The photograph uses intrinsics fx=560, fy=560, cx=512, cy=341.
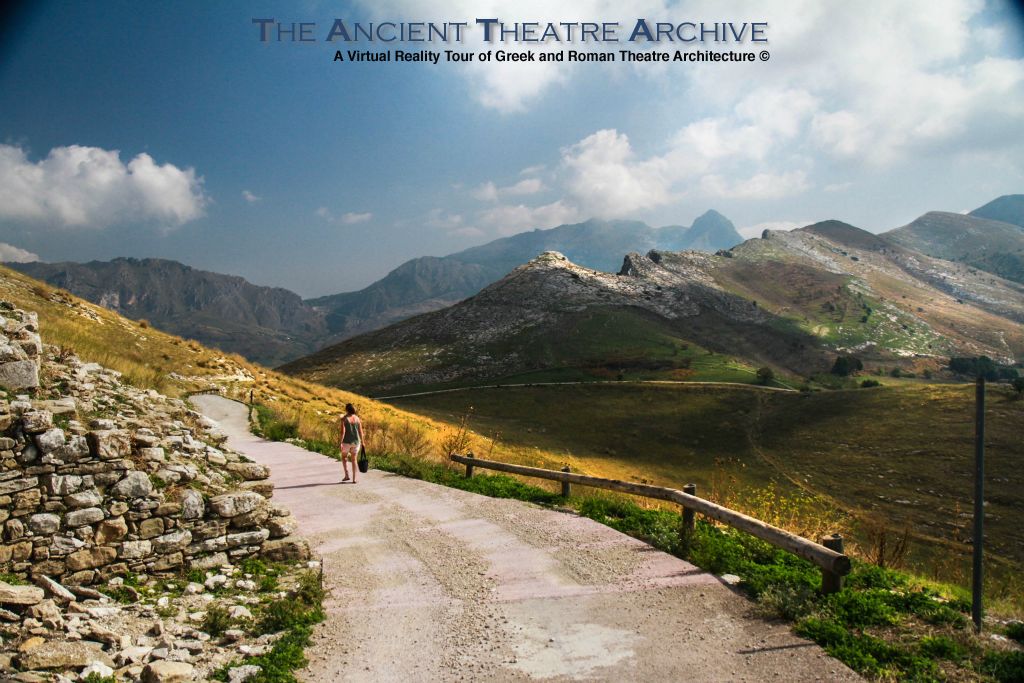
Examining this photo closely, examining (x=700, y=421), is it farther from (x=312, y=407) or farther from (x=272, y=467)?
(x=272, y=467)

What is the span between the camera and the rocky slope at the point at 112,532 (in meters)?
6.17

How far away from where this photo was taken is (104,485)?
7793 mm

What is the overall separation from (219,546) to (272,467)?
410 inches

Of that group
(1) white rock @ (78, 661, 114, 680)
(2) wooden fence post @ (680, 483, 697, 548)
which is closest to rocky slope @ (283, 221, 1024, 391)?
(2) wooden fence post @ (680, 483, 697, 548)

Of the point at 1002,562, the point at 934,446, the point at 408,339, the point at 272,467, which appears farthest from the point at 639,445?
the point at 408,339

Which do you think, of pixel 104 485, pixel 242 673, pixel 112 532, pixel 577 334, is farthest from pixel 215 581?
pixel 577 334

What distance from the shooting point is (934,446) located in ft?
187

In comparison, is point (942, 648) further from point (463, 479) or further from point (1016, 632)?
point (463, 479)

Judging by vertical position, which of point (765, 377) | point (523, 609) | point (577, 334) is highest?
point (577, 334)

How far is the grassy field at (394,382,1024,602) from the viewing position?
136 feet

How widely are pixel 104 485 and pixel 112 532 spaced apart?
654 mm

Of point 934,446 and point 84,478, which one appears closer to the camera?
point 84,478

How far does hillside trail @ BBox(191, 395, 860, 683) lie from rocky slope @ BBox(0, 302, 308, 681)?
135cm

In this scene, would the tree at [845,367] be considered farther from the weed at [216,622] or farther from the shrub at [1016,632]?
the weed at [216,622]
